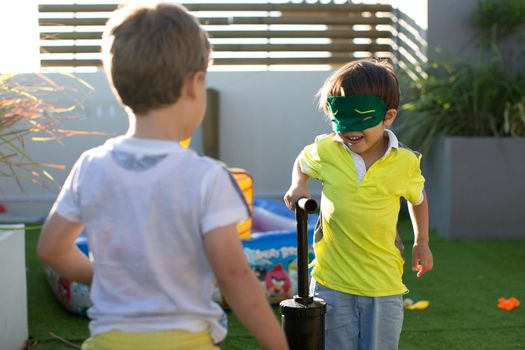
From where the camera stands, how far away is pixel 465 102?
254 inches

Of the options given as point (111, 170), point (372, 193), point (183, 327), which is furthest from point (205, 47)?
point (372, 193)

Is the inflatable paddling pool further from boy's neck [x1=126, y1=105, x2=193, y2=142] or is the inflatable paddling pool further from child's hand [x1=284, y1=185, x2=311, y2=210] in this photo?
boy's neck [x1=126, y1=105, x2=193, y2=142]

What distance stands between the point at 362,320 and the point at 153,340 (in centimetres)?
116

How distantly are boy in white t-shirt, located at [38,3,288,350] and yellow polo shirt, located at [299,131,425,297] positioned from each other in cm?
99

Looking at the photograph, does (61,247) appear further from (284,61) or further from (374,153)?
(284,61)

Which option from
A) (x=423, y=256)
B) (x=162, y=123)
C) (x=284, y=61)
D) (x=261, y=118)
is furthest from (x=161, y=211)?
(x=284, y=61)

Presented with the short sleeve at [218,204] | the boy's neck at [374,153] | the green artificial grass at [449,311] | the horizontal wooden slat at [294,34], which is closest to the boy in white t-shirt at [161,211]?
the short sleeve at [218,204]

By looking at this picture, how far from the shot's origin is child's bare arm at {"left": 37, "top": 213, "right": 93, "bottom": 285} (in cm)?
156

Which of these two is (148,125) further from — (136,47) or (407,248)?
(407,248)

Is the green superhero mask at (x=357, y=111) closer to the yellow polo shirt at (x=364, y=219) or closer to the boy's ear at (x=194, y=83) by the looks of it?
the yellow polo shirt at (x=364, y=219)

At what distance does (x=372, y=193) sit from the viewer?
247 centimetres

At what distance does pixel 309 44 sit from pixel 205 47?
259 inches

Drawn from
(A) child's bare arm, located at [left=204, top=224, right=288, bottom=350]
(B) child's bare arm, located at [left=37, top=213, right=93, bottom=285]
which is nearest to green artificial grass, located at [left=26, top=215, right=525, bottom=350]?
(B) child's bare arm, located at [left=37, top=213, right=93, bottom=285]

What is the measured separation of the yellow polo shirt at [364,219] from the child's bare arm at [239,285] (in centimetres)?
99
